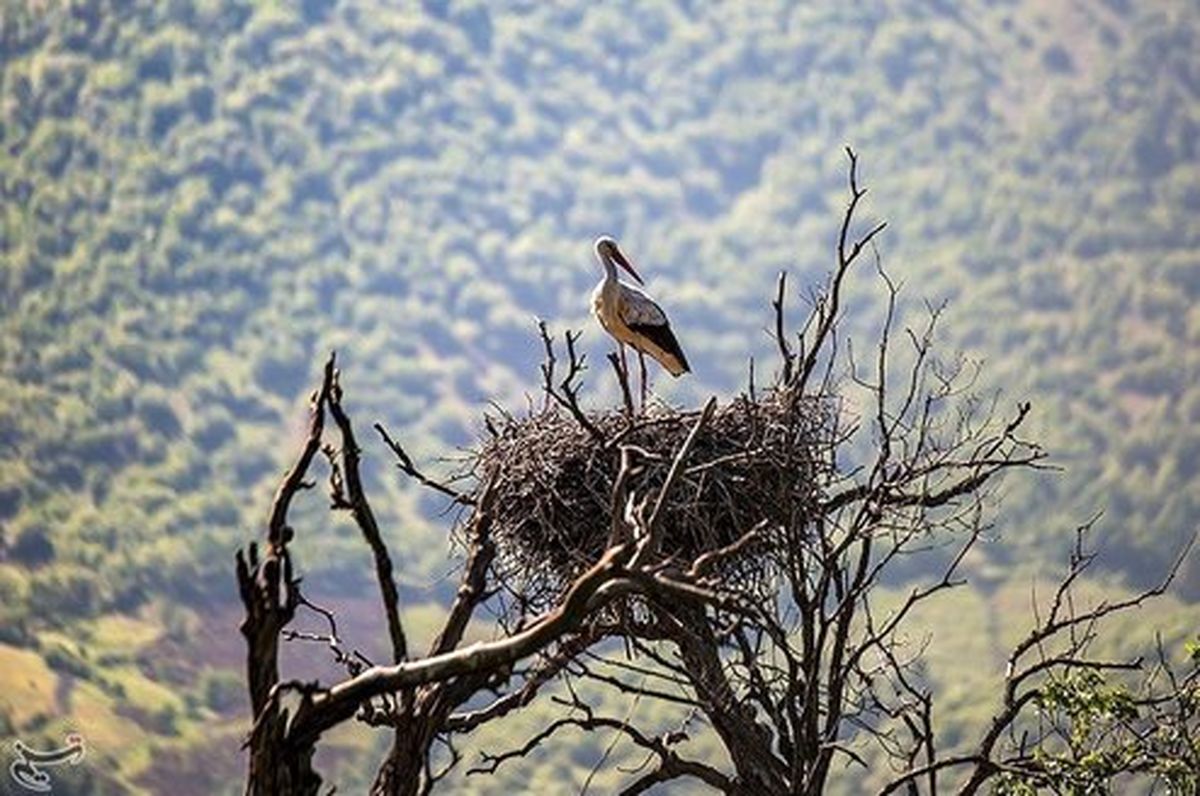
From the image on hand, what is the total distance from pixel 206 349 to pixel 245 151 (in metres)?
20.4

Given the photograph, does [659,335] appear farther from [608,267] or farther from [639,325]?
[608,267]

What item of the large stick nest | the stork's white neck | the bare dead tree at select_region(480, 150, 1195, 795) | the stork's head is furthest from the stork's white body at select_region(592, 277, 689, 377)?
the bare dead tree at select_region(480, 150, 1195, 795)

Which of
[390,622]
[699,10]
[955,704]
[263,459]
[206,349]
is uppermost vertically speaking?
[699,10]

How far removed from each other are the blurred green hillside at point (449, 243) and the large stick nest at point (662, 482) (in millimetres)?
51906

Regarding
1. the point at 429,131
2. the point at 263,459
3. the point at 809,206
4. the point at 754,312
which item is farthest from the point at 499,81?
the point at 263,459

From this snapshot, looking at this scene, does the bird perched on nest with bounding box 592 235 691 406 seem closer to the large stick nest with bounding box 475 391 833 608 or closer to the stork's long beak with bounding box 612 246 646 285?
the stork's long beak with bounding box 612 246 646 285

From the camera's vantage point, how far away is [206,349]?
99562 millimetres

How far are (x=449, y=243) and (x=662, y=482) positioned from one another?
108182 mm

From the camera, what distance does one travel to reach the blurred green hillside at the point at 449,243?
79188mm

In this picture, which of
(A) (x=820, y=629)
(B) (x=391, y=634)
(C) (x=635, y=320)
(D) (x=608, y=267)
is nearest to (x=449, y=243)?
(D) (x=608, y=267)

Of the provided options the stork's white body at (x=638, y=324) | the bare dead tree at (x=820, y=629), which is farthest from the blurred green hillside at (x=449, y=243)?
the bare dead tree at (x=820, y=629)

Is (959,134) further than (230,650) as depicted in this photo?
Yes

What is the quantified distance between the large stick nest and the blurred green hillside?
5191cm

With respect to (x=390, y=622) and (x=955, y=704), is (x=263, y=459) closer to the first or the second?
(x=955, y=704)
